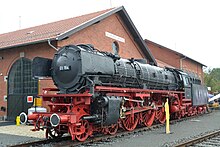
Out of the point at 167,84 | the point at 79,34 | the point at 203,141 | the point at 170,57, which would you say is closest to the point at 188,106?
the point at 167,84

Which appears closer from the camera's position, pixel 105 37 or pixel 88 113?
pixel 88 113

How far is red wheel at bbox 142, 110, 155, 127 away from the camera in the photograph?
13.9 metres

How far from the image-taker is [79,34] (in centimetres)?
1867

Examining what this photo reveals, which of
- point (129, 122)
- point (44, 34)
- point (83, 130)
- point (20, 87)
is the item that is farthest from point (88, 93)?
point (20, 87)

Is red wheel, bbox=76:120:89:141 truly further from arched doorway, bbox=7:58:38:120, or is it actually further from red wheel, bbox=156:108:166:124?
arched doorway, bbox=7:58:38:120

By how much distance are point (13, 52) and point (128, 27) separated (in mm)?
9612

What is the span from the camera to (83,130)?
389 inches

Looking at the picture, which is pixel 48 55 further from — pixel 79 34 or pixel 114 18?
pixel 114 18

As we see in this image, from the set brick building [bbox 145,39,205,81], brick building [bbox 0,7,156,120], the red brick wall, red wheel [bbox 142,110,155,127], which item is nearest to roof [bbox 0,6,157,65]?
brick building [bbox 0,7,156,120]

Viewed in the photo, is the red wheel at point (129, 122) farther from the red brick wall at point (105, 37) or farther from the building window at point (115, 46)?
the building window at point (115, 46)

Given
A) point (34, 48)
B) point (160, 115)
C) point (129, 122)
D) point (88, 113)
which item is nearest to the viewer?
point (88, 113)

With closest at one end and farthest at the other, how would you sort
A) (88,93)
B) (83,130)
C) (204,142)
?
(204,142), (88,93), (83,130)

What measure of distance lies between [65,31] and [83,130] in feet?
27.5

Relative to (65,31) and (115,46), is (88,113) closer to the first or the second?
(65,31)
